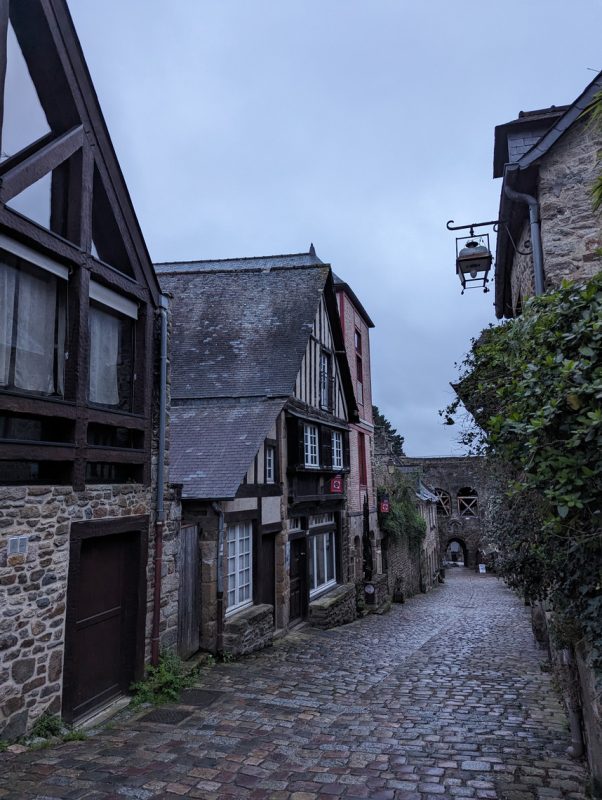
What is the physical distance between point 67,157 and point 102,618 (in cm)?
475

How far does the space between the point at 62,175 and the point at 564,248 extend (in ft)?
17.4

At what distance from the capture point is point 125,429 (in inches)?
264

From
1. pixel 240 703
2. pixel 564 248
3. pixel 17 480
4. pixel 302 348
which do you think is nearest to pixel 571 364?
pixel 564 248

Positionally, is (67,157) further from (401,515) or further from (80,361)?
(401,515)

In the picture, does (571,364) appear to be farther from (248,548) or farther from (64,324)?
(248,548)

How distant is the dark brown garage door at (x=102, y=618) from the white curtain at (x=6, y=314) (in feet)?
5.75

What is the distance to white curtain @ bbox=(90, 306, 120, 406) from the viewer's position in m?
6.14

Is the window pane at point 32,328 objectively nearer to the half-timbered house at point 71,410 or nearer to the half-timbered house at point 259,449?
the half-timbered house at point 71,410

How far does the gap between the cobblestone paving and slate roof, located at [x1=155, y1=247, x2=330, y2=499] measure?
2.83 m

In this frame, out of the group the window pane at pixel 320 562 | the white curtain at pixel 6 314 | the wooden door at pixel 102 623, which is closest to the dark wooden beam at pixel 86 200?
the white curtain at pixel 6 314

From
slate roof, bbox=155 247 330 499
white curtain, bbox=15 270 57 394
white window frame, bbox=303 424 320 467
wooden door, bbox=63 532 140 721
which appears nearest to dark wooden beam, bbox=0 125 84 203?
white curtain, bbox=15 270 57 394

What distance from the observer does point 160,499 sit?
685 centimetres

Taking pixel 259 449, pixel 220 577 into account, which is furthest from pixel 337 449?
pixel 220 577

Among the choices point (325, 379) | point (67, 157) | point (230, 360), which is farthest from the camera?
point (325, 379)
